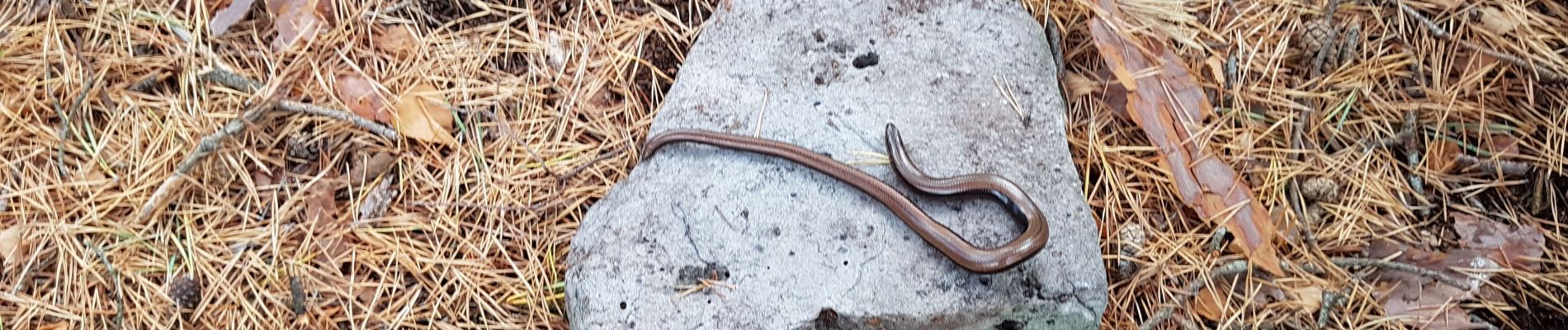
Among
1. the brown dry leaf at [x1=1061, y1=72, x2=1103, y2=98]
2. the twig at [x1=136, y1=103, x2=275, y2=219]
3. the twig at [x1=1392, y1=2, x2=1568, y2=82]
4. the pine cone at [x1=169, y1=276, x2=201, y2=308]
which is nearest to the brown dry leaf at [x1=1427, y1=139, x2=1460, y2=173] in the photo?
the twig at [x1=1392, y1=2, x2=1568, y2=82]

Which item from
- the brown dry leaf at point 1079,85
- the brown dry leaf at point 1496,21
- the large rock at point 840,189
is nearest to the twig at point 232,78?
the large rock at point 840,189

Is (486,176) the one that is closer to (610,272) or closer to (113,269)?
(610,272)

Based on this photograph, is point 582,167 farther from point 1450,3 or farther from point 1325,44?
point 1450,3

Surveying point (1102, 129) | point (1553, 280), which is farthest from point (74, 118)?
point (1553, 280)

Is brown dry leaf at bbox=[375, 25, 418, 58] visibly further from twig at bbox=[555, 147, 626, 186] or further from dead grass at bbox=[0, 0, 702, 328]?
twig at bbox=[555, 147, 626, 186]

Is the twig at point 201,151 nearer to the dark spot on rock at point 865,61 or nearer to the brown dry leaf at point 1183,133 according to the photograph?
the dark spot on rock at point 865,61

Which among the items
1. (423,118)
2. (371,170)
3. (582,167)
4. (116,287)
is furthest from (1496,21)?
(116,287)
